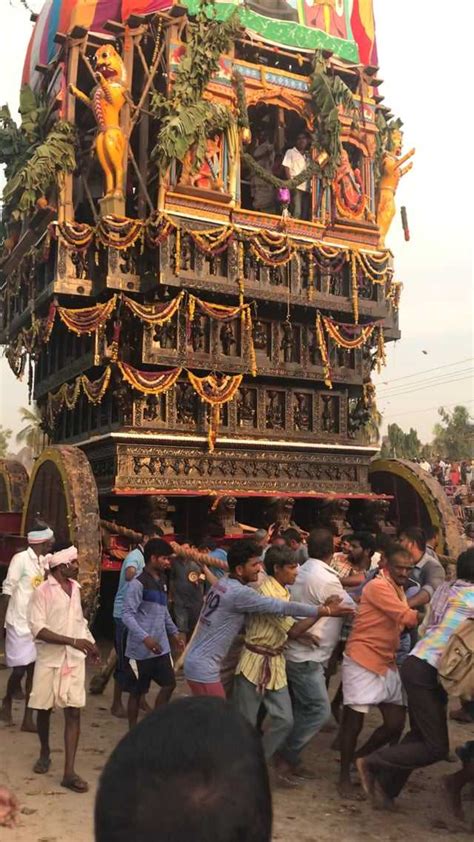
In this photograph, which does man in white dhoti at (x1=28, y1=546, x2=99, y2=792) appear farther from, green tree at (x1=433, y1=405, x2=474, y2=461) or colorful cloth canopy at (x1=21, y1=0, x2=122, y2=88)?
green tree at (x1=433, y1=405, x2=474, y2=461)

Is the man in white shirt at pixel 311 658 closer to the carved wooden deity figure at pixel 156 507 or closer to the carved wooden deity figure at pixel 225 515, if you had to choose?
the carved wooden deity figure at pixel 156 507

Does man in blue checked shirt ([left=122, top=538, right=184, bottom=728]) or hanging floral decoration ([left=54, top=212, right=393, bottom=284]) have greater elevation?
hanging floral decoration ([left=54, top=212, right=393, bottom=284])

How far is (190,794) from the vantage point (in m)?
1.10

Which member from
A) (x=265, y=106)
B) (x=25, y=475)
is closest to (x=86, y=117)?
(x=265, y=106)

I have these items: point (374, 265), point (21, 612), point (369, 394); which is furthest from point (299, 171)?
point (21, 612)

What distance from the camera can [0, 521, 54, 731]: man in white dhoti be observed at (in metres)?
Result: 7.36

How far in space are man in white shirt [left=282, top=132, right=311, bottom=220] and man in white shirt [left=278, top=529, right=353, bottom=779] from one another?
882 cm

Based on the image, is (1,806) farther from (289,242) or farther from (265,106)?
(265,106)

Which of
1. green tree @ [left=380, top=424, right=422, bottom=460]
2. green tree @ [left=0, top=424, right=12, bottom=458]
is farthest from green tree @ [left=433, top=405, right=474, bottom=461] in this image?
green tree @ [left=0, top=424, right=12, bottom=458]

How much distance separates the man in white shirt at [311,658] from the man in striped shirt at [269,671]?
7.5 inches

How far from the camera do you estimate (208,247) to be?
11.8m

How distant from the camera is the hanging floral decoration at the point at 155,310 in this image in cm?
1150

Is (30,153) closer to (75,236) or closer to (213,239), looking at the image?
(75,236)

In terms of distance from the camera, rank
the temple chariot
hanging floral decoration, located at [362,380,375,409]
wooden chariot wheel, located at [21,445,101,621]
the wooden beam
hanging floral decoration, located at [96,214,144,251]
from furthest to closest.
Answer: hanging floral decoration, located at [362,380,375,409] < the wooden beam < the temple chariot < hanging floral decoration, located at [96,214,144,251] < wooden chariot wheel, located at [21,445,101,621]
